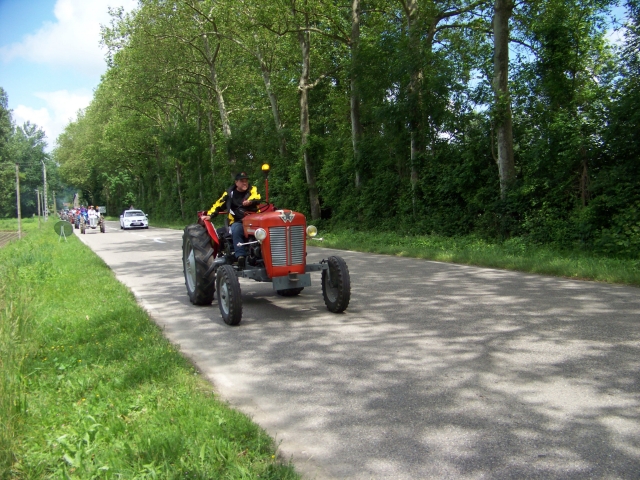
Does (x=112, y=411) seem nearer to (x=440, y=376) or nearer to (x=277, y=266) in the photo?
(x=440, y=376)

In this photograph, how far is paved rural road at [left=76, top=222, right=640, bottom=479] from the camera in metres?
3.55

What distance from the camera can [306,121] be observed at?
26844 mm

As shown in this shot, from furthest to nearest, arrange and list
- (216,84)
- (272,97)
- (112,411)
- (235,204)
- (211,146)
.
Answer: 1. (211,146)
2. (216,84)
3. (272,97)
4. (235,204)
5. (112,411)

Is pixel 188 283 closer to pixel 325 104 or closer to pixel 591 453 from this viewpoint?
pixel 591 453

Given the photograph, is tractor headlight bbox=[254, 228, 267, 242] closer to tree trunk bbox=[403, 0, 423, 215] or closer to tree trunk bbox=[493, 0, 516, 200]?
tree trunk bbox=[493, 0, 516, 200]

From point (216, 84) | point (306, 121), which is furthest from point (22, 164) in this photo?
point (306, 121)

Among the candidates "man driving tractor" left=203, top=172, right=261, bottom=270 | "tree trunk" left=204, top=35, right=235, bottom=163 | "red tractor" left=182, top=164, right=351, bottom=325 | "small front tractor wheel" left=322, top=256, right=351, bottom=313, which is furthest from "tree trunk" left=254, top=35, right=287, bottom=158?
"small front tractor wheel" left=322, top=256, right=351, bottom=313

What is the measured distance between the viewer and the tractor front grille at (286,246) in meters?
7.86

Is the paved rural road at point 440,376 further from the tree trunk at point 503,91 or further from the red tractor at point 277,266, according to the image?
the tree trunk at point 503,91

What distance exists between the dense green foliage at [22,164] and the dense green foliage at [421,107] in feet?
97.2

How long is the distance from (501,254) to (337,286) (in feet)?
21.5

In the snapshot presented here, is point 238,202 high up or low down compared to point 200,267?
up

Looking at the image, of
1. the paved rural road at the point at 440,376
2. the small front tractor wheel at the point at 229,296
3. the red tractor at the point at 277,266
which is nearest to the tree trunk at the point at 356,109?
the red tractor at the point at 277,266

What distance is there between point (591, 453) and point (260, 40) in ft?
92.1
